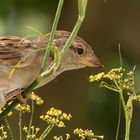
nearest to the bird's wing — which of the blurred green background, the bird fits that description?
the bird

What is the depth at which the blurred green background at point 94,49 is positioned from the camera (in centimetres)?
416

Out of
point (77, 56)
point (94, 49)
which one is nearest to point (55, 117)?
point (77, 56)

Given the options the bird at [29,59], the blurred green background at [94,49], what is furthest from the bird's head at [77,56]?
the blurred green background at [94,49]

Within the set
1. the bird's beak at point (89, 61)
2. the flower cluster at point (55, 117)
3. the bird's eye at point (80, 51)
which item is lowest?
the flower cluster at point (55, 117)

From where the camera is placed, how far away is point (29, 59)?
89.3 inches

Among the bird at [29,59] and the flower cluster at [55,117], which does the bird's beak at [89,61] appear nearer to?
the bird at [29,59]

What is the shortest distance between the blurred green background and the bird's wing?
5.37 feet

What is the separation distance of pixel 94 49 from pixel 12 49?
8.96 feet

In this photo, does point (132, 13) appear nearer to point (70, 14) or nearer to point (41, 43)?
point (70, 14)

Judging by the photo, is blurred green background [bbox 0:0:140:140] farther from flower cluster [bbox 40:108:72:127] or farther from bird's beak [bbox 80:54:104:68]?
flower cluster [bbox 40:108:72:127]

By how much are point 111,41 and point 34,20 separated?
1.07 m

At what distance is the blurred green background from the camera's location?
4.16 m

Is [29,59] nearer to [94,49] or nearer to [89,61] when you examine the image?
[89,61]

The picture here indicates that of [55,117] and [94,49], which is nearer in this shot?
[55,117]
